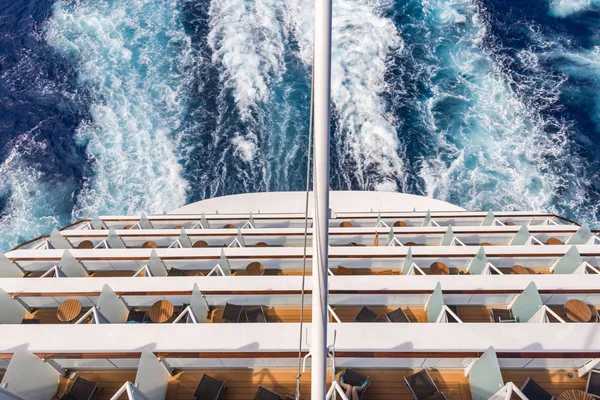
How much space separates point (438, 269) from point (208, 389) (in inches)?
368

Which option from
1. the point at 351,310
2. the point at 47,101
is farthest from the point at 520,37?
the point at 47,101

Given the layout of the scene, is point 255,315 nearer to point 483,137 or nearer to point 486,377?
point 486,377

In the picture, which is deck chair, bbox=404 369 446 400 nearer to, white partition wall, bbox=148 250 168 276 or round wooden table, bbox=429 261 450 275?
round wooden table, bbox=429 261 450 275

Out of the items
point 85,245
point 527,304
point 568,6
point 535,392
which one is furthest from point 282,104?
point 568,6

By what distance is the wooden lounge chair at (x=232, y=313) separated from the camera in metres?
10.7

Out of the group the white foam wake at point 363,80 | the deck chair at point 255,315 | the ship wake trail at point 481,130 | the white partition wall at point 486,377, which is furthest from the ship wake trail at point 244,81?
the white partition wall at point 486,377

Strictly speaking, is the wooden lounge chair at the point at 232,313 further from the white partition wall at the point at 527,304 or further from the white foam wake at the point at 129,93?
the white foam wake at the point at 129,93

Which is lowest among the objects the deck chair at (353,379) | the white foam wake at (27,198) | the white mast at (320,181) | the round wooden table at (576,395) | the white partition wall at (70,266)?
the round wooden table at (576,395)

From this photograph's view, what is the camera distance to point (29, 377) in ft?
26.7

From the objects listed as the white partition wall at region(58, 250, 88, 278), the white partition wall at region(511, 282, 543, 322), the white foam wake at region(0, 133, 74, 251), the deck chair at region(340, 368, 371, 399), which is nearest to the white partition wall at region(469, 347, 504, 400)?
the deck chair at region(340, 368, 371, 399)

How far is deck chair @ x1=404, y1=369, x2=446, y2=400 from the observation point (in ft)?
27.7

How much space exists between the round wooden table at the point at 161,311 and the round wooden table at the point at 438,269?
9947 mm

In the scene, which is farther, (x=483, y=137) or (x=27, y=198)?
(x=483, y=137)

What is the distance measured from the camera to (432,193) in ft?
77.2
